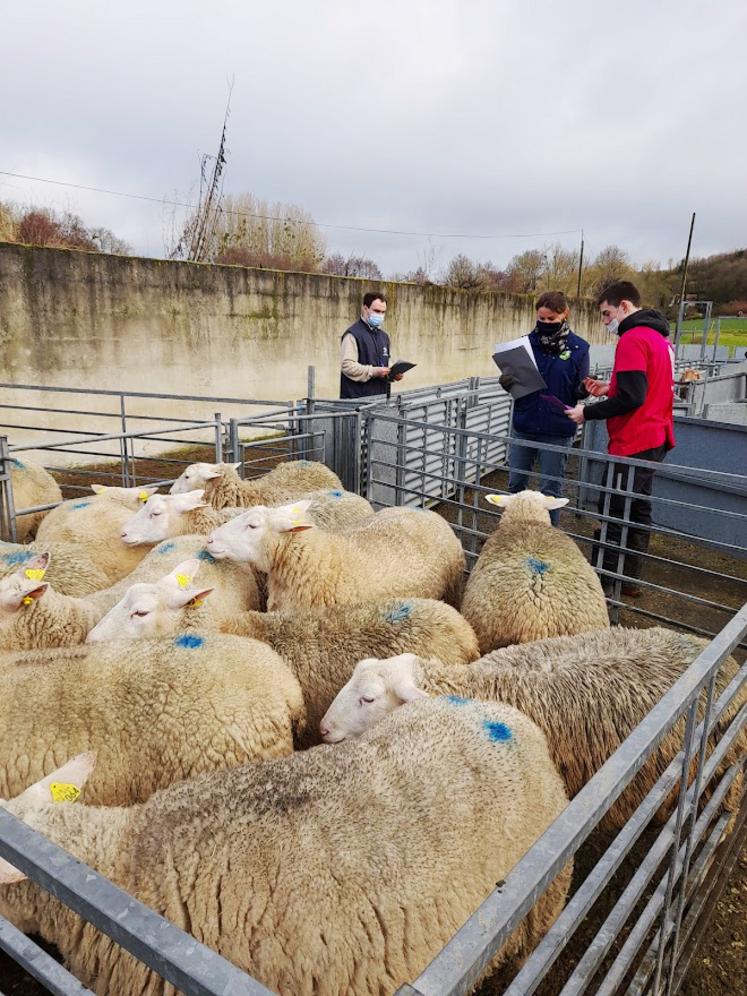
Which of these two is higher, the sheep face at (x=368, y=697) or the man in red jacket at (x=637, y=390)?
the man in red jacket at (x=637, y=390)

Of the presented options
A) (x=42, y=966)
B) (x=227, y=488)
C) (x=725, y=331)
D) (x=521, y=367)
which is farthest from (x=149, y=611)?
(x=725, y=331)

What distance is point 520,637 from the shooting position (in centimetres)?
294

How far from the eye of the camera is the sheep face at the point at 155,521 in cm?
378

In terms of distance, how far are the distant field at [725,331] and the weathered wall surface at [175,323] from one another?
20.7 meters

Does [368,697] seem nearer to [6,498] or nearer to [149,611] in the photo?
[149,611]

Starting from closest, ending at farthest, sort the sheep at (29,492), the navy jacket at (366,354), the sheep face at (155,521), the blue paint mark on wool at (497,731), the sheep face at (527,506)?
the blue paint mark on wool at (497,731) < the sheep face at (155,521) < the sheep face at (527,506) < the sheep at (29,492) < the navy jacket at (366,354)

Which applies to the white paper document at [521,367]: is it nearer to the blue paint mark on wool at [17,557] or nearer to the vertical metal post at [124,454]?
the vertical metal post at [124,454]

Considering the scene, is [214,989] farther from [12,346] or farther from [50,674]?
[12,346]

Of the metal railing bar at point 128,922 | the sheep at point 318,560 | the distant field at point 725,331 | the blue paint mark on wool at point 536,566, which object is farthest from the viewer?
the distant field at point 725,331

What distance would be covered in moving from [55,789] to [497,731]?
1.18 m

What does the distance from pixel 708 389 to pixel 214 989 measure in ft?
38.5

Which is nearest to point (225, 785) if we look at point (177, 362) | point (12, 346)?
point (12, 346)

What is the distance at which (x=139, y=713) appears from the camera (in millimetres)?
2109

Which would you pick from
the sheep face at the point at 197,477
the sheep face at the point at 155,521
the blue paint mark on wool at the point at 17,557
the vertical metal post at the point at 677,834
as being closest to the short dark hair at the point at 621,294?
the sheep face at the point at 197,477
